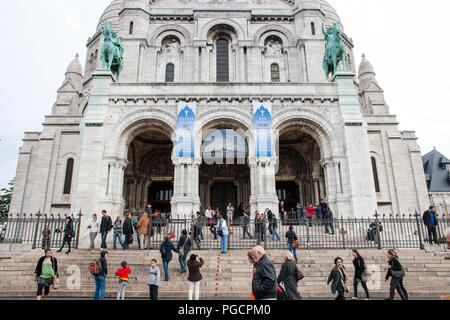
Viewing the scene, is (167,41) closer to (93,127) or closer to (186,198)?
(93,127)

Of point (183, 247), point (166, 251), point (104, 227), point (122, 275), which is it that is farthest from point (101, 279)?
point (104, 227)

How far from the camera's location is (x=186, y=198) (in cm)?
1800

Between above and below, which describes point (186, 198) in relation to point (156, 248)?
above

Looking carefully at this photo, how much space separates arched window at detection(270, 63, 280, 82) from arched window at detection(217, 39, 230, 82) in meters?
3.79

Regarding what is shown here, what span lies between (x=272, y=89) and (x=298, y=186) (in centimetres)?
795

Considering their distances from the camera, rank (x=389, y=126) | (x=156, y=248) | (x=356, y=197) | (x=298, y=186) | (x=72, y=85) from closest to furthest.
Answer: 1. (x=156, y=248)
2. (x=356, y=197)
3. (x=298, y=186)
4. (x=389, y=126)
5. (x=72, y=85)

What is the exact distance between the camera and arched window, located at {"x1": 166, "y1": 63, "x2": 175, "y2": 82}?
2791 centimetres

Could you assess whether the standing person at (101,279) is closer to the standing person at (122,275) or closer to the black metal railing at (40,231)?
the standing person at (122,275)

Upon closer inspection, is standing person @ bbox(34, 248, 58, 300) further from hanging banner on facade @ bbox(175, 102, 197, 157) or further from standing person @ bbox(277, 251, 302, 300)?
hanging banner on facade @ bbox(175, 102, 197, 157)

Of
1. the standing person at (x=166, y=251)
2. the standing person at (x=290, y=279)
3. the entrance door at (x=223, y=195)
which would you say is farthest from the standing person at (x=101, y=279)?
the entrance door at (x=223, y=195)

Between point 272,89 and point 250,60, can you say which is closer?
point 272,89

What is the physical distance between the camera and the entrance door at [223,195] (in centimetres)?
2423
